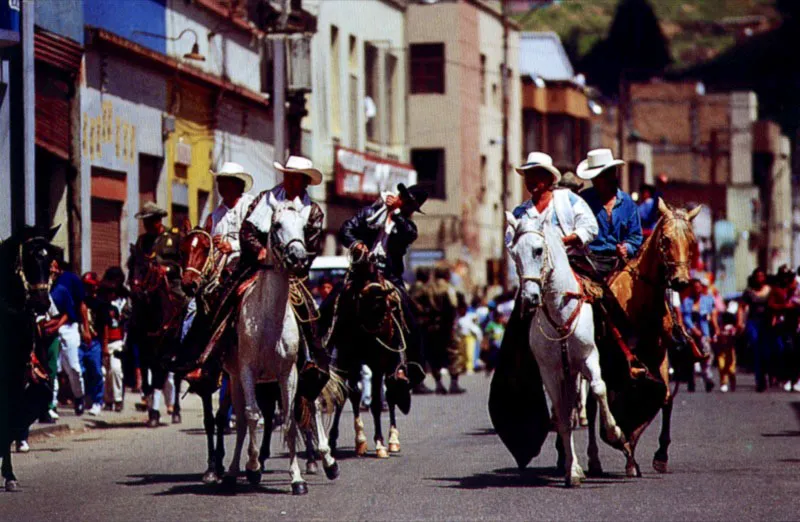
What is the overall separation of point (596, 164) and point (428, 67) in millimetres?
50049

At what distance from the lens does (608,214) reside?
55.8 ft

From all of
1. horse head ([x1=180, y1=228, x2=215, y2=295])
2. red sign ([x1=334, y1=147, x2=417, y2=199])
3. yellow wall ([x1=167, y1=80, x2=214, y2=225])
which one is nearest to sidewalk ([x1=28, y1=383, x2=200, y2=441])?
horse head ([x1=180, y1=228, x2=215, y2=295])

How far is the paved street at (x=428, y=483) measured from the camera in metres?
13.4

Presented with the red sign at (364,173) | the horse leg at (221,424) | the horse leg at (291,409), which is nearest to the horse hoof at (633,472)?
the horse leg at (291,409)

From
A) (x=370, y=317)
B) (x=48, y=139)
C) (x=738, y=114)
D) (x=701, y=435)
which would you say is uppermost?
(x=738, y=114)

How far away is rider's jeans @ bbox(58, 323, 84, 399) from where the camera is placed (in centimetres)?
2458

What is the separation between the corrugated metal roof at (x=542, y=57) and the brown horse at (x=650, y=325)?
70.0 m

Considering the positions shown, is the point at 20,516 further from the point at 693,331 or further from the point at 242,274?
the point at 693,331

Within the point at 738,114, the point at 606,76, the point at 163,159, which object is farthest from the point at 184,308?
the point at 606,76

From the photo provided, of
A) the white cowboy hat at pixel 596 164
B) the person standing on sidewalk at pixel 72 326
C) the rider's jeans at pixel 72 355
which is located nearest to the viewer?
the white cowboy hat at pixel 596 164

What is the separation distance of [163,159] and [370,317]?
729 inches

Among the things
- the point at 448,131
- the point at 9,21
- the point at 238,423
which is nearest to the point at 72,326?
the point at 9,21

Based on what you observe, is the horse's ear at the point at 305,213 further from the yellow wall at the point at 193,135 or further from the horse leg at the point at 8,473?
the yellow wall at the point at 193,135

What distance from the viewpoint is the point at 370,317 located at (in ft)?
61.5
